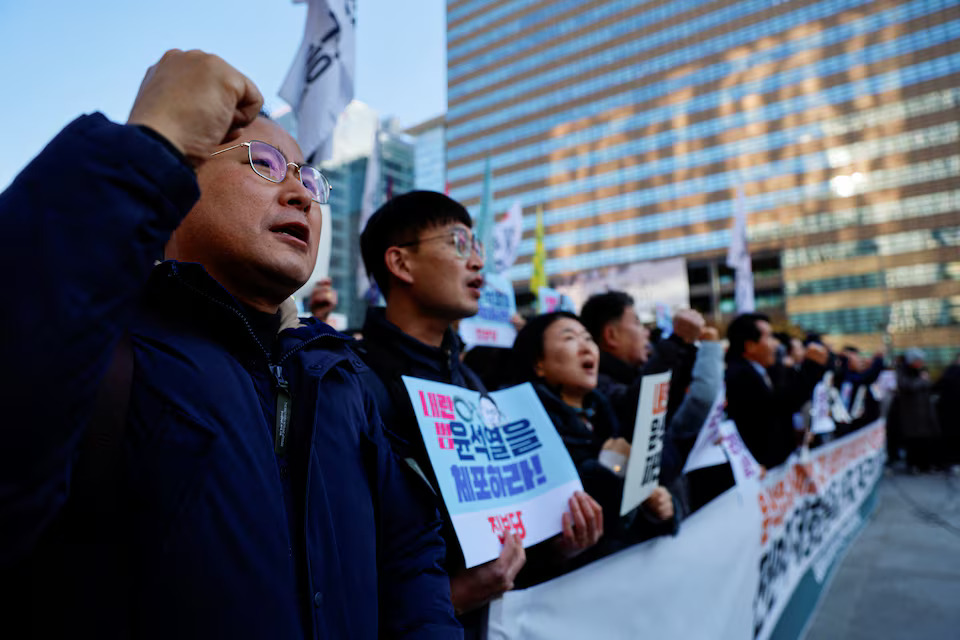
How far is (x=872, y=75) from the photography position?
52031mm

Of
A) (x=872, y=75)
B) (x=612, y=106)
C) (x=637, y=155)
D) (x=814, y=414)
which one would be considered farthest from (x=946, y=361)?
(x=814, y=414)

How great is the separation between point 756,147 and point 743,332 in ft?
202

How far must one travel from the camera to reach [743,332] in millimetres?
4434

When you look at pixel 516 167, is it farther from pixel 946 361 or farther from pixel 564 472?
pixel 564 472

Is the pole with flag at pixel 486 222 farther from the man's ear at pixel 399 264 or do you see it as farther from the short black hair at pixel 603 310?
the man's ear at pixel 399 264

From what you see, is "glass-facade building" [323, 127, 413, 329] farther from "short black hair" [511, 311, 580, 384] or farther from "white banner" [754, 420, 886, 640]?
"short black hair" [511, 311, 580, 384]

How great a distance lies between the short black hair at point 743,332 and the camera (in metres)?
4.38

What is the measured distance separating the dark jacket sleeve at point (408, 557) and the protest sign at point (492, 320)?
3.79 m

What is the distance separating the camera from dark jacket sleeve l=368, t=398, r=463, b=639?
1154 mm

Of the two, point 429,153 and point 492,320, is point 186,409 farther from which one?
point 429,153

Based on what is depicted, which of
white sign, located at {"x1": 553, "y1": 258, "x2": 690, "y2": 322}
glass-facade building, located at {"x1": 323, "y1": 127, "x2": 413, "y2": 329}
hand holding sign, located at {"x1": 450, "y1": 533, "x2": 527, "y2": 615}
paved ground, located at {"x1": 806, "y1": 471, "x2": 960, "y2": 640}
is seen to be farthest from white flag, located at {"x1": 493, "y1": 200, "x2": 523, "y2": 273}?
glass-facade building, located at {"x1": 323, "y1": 127, "x2": 413, "y2": 329}

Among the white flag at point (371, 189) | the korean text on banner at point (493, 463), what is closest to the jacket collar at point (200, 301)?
the korean text on banner at point (493, 463)

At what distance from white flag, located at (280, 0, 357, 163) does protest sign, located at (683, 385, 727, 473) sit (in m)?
3.39

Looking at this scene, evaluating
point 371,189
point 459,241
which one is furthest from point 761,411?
point 371,189
